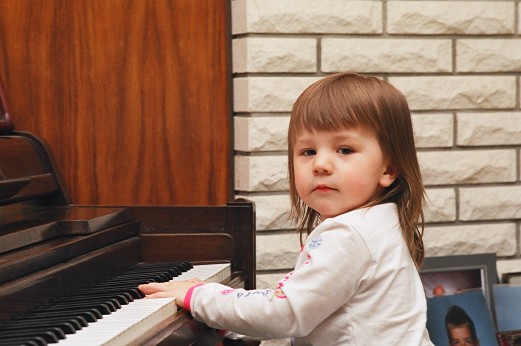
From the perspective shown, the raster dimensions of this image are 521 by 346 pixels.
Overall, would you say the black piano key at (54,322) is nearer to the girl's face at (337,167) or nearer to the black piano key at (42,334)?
the black piano key at (42,334)

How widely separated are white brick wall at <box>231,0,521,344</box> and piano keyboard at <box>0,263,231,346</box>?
103 cm

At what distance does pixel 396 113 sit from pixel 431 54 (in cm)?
100

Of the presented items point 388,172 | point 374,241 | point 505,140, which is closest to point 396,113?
point 388,172

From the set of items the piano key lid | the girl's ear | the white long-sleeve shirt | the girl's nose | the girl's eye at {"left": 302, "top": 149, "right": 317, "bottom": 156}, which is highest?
the piano key lid

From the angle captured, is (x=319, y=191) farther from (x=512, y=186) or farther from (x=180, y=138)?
(x=512, y=186)

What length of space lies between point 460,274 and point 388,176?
3.16ft

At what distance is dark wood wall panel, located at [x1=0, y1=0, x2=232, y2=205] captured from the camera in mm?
2391

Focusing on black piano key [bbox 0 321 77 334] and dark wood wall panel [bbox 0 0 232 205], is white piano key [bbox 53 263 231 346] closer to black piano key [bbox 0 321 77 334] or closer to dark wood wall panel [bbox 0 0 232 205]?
black piano key [bbox 0 321 77 334]

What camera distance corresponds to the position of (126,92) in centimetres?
247

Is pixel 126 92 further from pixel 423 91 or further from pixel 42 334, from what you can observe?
pixel 42 334

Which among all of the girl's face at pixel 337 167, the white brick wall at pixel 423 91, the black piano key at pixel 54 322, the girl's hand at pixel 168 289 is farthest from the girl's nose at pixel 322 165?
the white brick wall at pixel 423 91

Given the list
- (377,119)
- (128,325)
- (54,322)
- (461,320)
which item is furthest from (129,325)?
(461,320)

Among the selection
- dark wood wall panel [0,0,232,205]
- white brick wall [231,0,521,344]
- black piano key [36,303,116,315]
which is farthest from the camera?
white brick wall [231,0,521,344]

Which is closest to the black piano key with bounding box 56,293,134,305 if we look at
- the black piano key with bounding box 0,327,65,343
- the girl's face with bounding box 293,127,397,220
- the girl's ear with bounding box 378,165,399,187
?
the black piano key with bounding box 0,327,65,343
